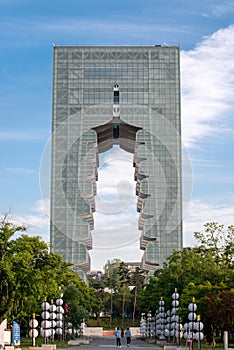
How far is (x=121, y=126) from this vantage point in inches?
3964

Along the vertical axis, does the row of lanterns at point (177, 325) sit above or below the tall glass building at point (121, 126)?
below

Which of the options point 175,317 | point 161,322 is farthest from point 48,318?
point 161,322

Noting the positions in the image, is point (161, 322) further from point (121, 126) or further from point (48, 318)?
point (121, 126)

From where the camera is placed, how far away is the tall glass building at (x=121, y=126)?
311ft

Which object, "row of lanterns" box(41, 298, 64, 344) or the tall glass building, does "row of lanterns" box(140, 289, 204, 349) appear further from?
the tall glass building

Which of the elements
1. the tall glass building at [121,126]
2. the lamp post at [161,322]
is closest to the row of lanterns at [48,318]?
the lamp post at [161,322]

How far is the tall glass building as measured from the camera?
94.8m

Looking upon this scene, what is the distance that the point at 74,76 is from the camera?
98125mm

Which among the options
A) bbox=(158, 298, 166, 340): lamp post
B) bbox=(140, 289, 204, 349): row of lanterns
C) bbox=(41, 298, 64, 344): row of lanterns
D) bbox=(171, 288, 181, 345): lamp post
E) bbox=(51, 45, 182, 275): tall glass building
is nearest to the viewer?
bbox=(140, 289, 204, 349): row of lanterns

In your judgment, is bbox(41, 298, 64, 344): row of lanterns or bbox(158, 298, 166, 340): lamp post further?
bbox(158, 298, 166, 340): lamp post

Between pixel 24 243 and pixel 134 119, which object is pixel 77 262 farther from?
pixel 24 243

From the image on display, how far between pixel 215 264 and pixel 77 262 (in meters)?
50.1

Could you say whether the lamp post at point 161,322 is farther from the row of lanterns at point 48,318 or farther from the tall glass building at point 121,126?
the tall glass building at point 121,126

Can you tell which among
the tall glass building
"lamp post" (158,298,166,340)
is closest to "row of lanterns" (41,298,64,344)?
"lamp post" (158,298,166,340)
